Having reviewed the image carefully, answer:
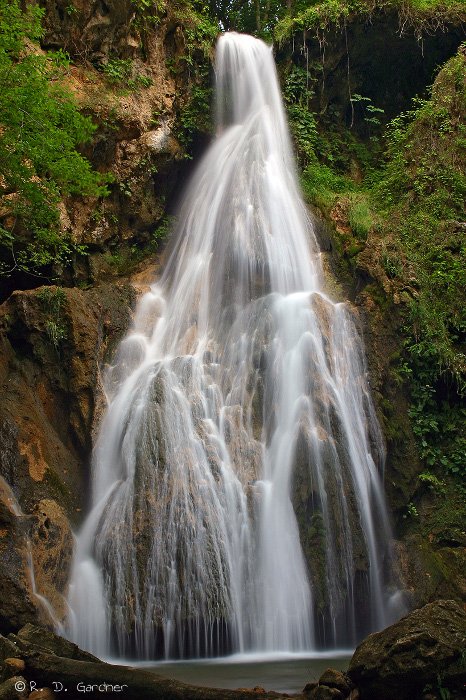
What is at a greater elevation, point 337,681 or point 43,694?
point 43,694

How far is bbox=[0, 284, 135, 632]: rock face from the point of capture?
353 inches

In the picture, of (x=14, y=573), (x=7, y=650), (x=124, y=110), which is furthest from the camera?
(x=124, y=110)

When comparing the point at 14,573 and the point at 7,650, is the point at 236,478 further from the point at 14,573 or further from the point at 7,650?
the point at 7,650

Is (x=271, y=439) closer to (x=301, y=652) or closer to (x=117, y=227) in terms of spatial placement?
(x=301, y=652)

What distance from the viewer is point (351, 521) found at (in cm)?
1029

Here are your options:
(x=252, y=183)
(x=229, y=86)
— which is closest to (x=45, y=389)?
(x=252, y=183)

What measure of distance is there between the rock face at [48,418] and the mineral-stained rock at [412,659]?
442 centimetres

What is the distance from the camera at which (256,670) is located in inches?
308

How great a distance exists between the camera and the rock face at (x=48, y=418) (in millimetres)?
8969

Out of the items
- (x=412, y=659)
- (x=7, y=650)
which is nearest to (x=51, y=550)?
(x=7, y=650)

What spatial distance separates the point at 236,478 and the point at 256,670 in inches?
122

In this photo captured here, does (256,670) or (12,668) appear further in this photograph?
(256,670)

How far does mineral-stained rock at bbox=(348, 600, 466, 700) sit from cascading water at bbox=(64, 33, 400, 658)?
3227 mm

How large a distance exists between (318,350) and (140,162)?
7.15 m
